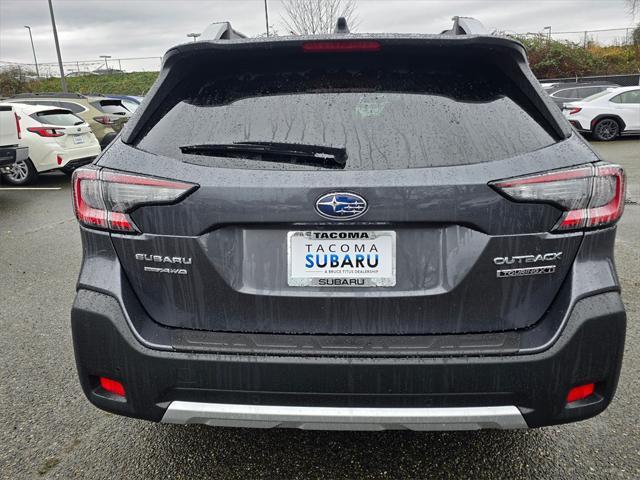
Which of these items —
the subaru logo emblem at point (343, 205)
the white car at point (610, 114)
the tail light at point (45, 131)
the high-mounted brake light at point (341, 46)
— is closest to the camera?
the subaru logo emblem at point (343, 205)

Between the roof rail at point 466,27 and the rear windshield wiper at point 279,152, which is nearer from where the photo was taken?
the rear windshield wiper at point 279,152

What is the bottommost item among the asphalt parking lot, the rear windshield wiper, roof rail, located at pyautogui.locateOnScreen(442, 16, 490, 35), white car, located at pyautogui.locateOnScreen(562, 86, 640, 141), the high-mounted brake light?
the asphalt parking lot

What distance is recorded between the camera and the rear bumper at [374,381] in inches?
69.6

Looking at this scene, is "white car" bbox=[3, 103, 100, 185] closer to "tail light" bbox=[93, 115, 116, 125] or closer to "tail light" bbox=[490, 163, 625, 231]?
"tail light" bbox=[93, 115, 116, 125]

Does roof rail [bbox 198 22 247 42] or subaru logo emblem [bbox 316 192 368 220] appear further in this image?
roof rail [bbox 198 22 247 42]

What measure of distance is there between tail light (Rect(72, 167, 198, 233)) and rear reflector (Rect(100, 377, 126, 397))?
0.54m

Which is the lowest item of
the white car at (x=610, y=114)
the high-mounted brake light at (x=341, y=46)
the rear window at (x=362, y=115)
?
the white car at (x=610, y=114)

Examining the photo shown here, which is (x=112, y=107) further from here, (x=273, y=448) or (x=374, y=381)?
(x=374, y=381)

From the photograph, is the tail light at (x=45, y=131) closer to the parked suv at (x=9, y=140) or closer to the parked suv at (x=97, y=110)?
the parked suv at (x=9, y=140)

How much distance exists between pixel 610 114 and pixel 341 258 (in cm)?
1649

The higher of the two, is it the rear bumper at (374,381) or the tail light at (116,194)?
the tail light at (116,194)

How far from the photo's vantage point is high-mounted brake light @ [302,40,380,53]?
6.59ft

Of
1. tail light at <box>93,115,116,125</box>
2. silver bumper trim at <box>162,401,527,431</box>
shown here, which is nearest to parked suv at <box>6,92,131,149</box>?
tail light at <box>93,115,116,125</box>

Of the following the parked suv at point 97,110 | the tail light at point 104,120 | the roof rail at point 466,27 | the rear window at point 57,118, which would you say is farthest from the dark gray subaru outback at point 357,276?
the tail light at point 104,120
